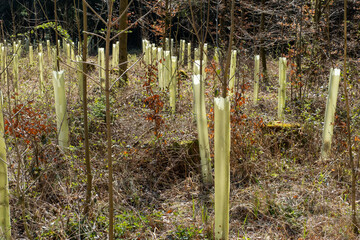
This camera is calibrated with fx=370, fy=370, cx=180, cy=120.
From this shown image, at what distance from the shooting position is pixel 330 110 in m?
4.50

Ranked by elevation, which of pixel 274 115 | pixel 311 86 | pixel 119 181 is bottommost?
pixel 119 181

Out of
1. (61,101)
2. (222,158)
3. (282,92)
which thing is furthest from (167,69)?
(222,158)

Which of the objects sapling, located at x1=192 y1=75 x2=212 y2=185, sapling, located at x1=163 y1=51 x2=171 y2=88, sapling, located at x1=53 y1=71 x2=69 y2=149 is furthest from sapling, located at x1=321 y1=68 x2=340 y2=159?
sapling, located at x1=53 y1=71 x2=69 y2=149

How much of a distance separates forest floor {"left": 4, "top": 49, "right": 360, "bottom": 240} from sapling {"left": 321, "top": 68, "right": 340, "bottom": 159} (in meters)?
0.13

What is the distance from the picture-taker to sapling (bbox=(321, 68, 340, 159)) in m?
4.42

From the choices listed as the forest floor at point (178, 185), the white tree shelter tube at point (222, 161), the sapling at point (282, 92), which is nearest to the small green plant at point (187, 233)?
the forest floor at point (178, 185)

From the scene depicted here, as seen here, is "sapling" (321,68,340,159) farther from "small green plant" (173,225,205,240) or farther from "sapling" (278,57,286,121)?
"small green plant" (173,225,205,240)

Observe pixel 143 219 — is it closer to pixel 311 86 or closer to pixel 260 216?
pixel 260 216

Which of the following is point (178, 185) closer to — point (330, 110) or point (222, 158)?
point (222, 158)

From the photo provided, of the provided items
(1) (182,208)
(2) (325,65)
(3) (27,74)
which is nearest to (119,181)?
(1) (182,208)

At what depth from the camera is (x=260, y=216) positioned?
376 cm

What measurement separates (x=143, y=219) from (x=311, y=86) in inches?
207

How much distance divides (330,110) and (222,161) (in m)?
2.29

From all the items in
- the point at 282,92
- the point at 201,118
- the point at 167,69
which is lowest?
the point at 201,118
